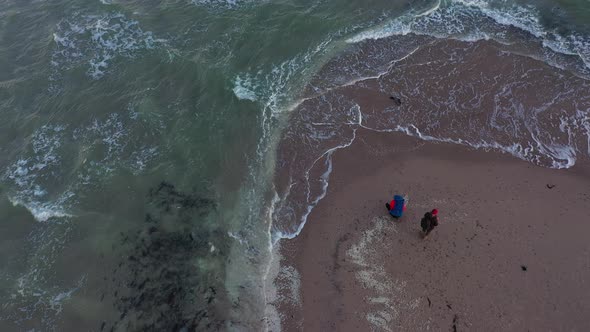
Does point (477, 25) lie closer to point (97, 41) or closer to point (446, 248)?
point (446, 248)

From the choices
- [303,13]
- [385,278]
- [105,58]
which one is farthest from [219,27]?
[385,278]

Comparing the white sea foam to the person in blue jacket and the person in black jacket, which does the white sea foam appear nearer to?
the person in blue jacket

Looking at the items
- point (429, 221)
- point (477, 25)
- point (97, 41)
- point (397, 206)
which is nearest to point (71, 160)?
point (97, 41)

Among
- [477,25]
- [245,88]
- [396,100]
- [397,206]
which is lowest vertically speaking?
[397,206]

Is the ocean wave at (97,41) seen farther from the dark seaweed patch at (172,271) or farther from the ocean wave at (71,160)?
the dark seaweed patch at (172,271)

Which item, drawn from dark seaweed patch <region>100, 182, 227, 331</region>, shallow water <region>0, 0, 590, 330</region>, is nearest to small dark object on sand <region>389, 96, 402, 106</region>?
shallow water <region>0, 0, 590, 330</region>

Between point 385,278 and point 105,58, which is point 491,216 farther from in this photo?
A: point 105,58
